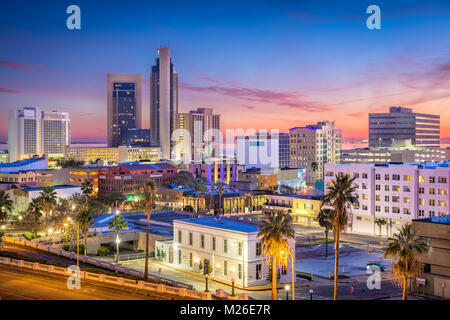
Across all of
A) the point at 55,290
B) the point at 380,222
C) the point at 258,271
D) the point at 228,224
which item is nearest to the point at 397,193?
the point at 380,222

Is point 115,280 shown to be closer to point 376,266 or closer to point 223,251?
point 223,251

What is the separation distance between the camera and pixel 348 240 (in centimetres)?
10338

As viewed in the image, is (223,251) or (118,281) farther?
(223,251)

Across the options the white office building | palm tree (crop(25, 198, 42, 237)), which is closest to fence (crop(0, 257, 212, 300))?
palm tree (crop(25, 198, 42, 237))

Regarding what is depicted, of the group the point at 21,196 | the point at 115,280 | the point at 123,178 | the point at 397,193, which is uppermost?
the point at 123,178

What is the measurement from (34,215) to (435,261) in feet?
232

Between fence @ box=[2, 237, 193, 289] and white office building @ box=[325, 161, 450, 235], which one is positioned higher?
white office building @ box=[325, 161, 450, 235]

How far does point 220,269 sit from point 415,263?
2548cm

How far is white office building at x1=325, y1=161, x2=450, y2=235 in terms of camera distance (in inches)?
4031

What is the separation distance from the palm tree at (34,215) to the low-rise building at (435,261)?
66855 millimetres

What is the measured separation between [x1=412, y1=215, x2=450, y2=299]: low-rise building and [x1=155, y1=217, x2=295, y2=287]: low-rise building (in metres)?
15.4

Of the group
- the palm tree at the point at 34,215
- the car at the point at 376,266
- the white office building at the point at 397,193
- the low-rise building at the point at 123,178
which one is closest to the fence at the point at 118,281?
the palm tree at the point at 34,215

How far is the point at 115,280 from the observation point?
Answer: 5506cm

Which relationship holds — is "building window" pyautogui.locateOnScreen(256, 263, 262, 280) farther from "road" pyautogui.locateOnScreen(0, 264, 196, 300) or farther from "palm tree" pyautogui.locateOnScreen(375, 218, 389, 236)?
"palm tree" pyautogui.locateOnScreen(375, 218, 389, 236)
